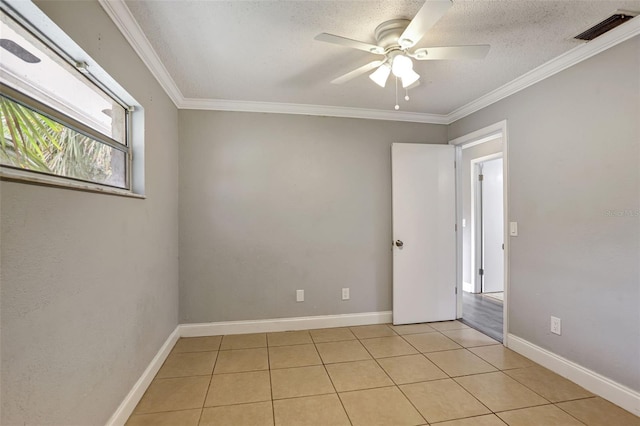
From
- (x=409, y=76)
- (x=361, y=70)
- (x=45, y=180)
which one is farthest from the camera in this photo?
(x=361, y=70)

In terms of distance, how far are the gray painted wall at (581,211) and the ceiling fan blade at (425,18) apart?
1.43 metres

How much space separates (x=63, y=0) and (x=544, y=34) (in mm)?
2621

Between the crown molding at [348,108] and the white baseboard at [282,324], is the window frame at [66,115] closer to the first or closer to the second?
the crown molding at [348,108]

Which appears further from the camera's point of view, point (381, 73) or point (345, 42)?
point (381, 73)

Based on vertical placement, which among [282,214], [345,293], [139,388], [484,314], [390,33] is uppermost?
[390,33]


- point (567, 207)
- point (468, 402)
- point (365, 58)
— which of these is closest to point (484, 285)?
point (567, 207)

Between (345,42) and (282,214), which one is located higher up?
(345,42)

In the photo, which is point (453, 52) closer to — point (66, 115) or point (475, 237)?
point (66, 115)

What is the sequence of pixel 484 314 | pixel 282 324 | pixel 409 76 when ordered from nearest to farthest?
1. pixel 409 76
2. pixel 282 324
3. pixel 484 314

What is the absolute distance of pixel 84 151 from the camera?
1395 millimetres

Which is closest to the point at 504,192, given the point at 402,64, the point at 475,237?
the point at 402,64

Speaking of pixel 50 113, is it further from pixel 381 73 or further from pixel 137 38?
pixel 381 73

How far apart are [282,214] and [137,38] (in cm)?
182

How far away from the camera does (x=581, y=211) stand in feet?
6.53
